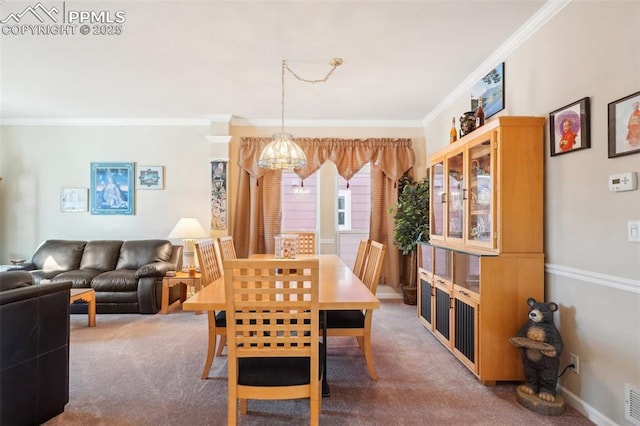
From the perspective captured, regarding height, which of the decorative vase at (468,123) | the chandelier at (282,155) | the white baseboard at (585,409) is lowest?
the white baseboard at (585,409)

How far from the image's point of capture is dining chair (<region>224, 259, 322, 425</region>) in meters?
1.52

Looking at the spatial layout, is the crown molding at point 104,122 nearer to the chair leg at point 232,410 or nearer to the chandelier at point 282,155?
the chandelier at point 282,155

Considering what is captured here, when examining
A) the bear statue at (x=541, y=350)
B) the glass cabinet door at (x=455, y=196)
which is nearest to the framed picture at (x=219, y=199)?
the glass cabinet door at (x=455, y=196)

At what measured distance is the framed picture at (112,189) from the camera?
491cm

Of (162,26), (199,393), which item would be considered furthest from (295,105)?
(199,393)

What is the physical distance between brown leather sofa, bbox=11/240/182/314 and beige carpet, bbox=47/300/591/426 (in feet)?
2.06

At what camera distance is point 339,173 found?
4.87 m

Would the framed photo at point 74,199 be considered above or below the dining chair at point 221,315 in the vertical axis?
above

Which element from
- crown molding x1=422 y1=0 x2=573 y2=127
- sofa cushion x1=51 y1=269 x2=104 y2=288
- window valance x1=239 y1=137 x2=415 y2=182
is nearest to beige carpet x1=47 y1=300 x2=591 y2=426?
sofa cushion x1=51 y1=269 x2=104 y2=288

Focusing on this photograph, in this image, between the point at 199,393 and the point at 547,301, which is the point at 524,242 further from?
the point at 199,393

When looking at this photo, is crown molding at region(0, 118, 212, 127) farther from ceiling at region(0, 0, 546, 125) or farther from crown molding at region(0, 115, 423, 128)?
ceiling at region(0, 0, 546, 125)

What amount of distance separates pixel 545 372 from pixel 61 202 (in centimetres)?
616

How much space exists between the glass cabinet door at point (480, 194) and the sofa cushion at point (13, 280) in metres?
3.07

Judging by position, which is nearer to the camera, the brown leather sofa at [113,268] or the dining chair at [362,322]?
the dining chair at [362,322]
